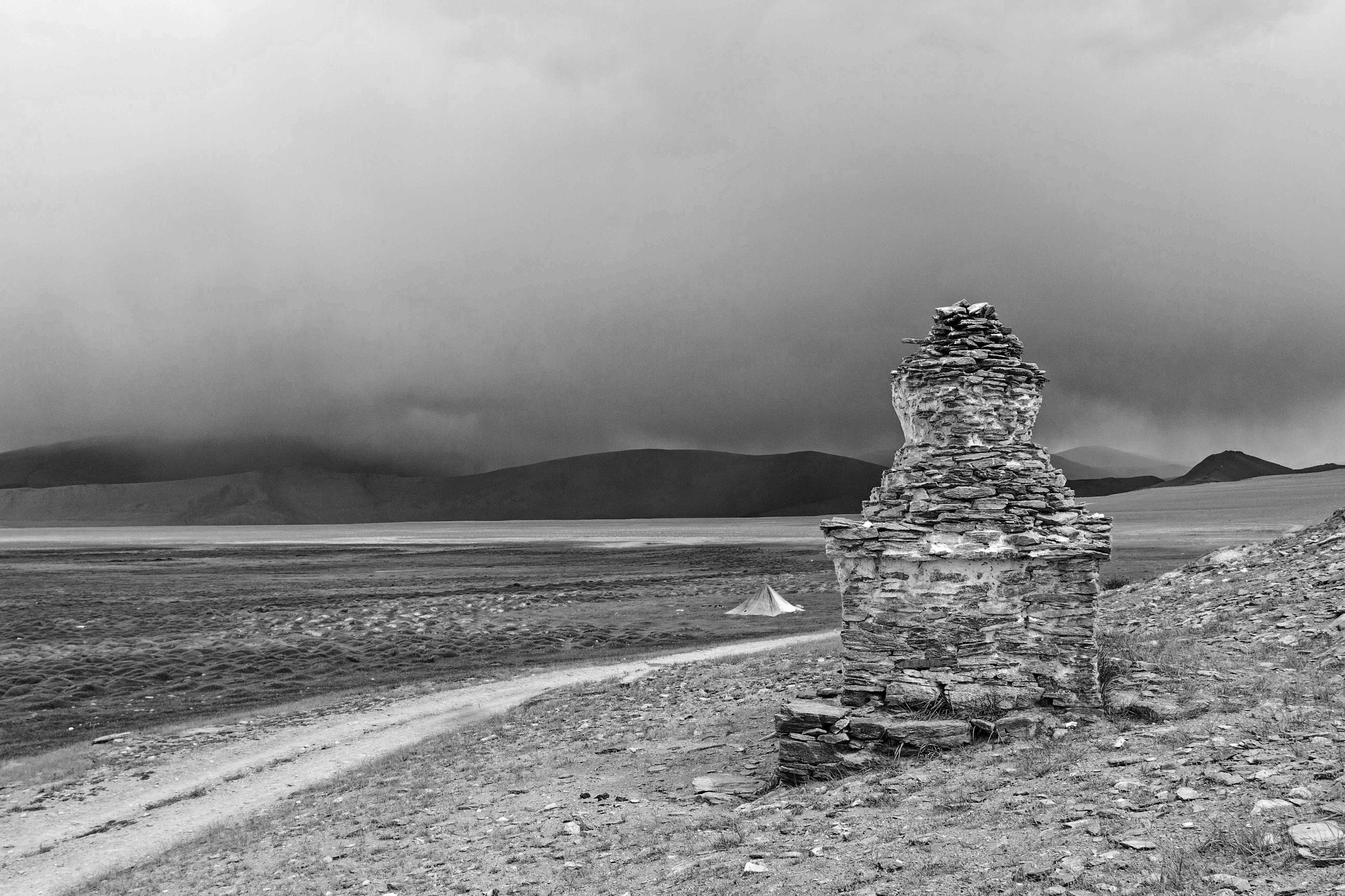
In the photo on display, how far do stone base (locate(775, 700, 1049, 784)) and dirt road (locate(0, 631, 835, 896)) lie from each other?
12188mm

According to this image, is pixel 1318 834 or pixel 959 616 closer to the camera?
pixel 1318 834

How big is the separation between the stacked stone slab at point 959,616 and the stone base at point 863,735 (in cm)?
→ 2

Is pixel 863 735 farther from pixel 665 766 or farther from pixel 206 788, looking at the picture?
pixel 206 788

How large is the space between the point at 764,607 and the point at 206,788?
3478cm

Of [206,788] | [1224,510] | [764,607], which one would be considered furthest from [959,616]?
[1224,510]

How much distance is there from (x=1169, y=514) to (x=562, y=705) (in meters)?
148

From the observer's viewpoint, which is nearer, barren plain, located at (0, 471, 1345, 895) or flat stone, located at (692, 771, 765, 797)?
barren plain, located at (0, 471, 1345, 895)

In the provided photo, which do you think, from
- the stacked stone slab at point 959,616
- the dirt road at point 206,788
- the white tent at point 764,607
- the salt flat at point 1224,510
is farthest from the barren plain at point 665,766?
the salt flat at point 1224,510

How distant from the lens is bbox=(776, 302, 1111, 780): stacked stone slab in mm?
13781

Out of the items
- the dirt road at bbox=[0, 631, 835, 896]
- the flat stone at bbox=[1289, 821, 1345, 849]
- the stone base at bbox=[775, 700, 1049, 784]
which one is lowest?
the dirt road at bbox=[0, 631, 835, 896]

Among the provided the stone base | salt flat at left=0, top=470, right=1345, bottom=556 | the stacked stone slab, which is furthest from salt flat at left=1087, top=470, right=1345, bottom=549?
the stone base

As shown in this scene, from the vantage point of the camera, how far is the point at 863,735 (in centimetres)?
1370

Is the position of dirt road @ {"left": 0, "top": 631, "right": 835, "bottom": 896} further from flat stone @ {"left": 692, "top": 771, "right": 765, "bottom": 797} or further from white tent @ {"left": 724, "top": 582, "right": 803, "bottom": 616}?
white tent @ {"left": 724, "top": 582, "right": 803, "bottom": 616}

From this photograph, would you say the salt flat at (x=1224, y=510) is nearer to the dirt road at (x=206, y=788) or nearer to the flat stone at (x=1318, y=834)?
the dirt road at (x=206, y=788)
